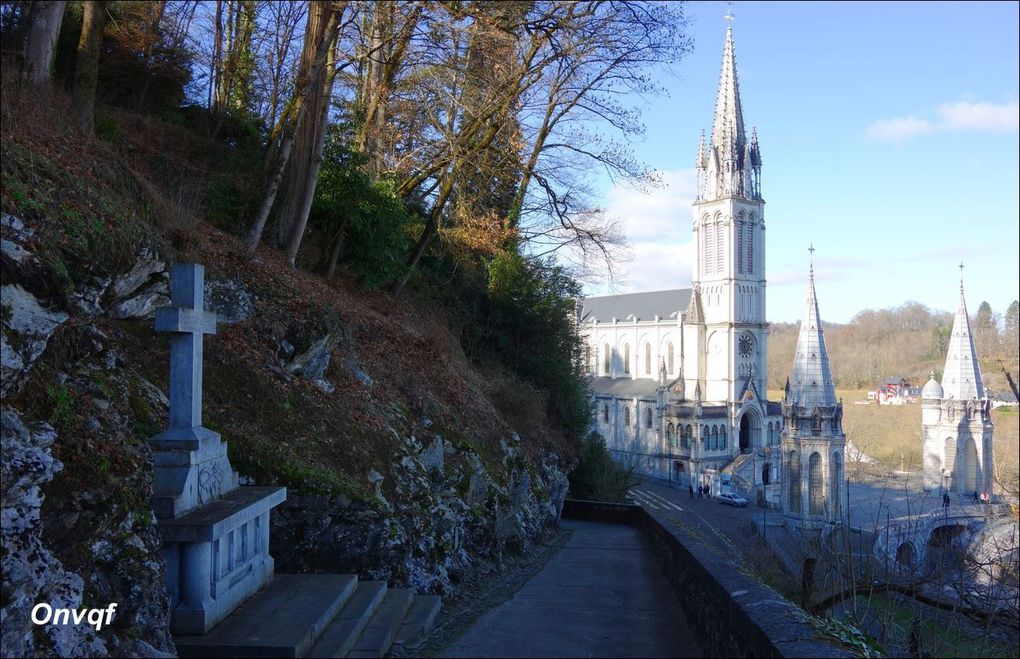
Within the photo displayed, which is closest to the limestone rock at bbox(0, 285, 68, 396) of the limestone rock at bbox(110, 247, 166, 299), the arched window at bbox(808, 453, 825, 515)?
the limestone rock at bbox(110, 247, 166, 299)

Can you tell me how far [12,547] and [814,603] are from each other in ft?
18.8

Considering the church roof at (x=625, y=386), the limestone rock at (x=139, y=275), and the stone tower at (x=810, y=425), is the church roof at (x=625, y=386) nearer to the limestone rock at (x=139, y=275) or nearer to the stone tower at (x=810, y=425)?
the stone tower at (x=810, y=425)

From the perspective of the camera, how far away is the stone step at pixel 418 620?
18.6 ft

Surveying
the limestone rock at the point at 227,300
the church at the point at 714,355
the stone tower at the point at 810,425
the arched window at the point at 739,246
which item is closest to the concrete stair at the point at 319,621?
the limestone rock at the point at 227,300

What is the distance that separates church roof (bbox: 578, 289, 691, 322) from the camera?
70.2 m

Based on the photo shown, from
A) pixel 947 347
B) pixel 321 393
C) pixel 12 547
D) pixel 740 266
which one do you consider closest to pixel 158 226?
pixel 321 393

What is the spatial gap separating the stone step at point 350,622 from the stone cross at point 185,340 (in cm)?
179

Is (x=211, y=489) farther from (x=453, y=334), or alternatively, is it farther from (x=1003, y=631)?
(x=453, y=334)

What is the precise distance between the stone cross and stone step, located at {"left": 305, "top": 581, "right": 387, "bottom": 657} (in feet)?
5.87

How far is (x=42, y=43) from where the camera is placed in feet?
27.9

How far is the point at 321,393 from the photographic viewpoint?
802 centimetres

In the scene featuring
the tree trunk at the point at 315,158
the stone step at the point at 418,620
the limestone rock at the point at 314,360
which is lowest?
the stone step at the point at 418,620

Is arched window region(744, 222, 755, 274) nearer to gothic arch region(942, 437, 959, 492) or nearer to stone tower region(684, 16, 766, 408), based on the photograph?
stone tower region(684, 16, 766, 408)

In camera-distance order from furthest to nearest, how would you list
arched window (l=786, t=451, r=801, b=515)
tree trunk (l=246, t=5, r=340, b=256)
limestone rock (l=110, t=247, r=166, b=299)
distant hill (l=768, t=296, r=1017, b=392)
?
1. distant hill (l=768, t=296, r=1017, b=392)
2. arched window (l=786, t=451, r=801, b=515)
3. tree trunk (l=246, t=5, r=340, b=256)
4. limestone rock (l=110, t=247, r=166, b=299)
